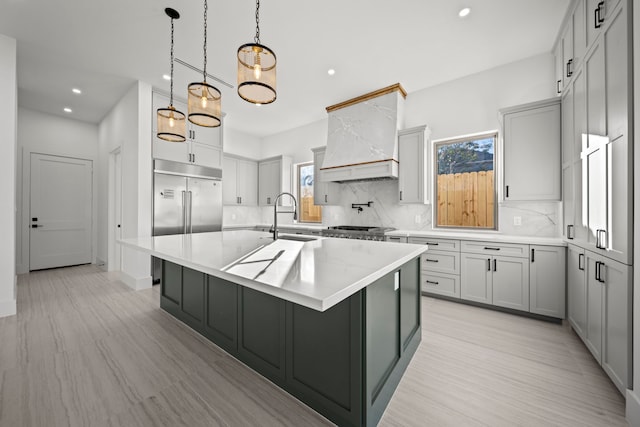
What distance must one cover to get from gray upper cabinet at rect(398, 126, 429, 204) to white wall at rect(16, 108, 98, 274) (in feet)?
21.4

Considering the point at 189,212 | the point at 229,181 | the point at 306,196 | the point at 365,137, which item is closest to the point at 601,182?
the point at 365,137

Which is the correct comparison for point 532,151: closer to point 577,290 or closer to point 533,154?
point 533,154

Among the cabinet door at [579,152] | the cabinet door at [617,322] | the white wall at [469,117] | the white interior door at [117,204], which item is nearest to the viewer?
the cabinet door at [617,322]

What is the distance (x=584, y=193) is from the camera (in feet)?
7.08

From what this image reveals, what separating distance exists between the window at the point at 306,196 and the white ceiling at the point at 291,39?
1.95m

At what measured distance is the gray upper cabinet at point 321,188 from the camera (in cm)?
489

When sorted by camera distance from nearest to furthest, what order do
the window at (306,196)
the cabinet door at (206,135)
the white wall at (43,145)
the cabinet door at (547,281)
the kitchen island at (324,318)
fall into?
the kitchen island at (324,318) → the cabinet door at (547,281) → the cabinet door at (206,135) → the white wall at (43,145) → the window at (306,196)

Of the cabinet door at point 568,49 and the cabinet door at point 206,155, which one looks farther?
the cabinet door at point 206,155

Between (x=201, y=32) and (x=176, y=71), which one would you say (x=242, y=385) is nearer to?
(x=201, y=32)

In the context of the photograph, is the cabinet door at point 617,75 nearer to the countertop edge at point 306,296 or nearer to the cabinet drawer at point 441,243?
the countertop edge at point 306,296

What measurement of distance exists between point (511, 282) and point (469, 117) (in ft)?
7.61

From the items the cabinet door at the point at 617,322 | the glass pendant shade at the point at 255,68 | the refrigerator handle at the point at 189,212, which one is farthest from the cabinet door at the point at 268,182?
the cabinet door at the point at 617,322

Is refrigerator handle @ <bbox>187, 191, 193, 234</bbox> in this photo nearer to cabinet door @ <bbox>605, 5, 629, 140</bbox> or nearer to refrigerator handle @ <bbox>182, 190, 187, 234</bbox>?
refrigerator handle @ <bbox>182, 190, 187, 234</bbox>

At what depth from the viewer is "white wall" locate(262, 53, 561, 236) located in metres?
3.21
